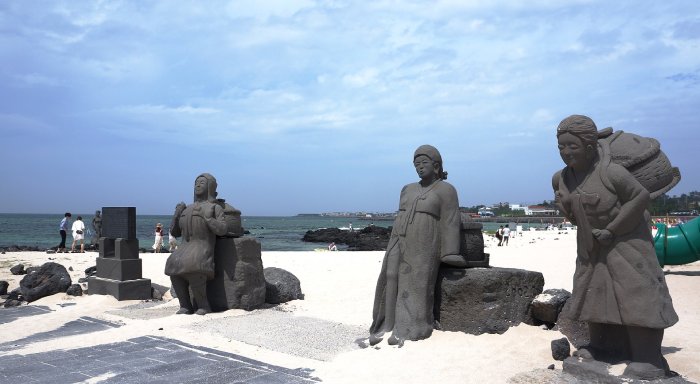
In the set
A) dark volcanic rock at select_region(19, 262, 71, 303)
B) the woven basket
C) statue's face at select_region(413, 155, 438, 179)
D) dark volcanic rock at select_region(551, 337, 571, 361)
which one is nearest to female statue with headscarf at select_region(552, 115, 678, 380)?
the woven basket

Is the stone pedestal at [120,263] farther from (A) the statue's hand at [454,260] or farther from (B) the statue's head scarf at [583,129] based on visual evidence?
(B) the statue's head scarf at [583,129]

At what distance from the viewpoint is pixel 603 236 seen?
4980 millimetres

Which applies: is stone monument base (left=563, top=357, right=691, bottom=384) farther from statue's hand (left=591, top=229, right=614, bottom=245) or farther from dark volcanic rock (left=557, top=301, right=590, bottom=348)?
statue's hand (left=591, top=229, right=614, bottom=245)

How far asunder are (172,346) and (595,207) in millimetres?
5479

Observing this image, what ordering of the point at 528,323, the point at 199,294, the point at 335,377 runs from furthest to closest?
the point at 199,294 → the point at 528,323 → the point at 335,377

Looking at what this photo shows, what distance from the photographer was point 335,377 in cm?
568

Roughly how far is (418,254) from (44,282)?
343 inches

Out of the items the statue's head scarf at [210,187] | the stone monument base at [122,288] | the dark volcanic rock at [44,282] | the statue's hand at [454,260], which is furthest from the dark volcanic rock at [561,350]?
the dark volcanic rock at [44,282]

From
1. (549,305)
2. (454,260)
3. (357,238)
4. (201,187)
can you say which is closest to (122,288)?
(201,187)

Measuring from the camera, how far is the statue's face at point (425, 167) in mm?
7223

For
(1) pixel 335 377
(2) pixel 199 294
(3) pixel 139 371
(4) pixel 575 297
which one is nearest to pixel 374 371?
(1) pixel 335 377

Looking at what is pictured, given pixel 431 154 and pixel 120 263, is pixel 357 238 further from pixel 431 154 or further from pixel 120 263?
pixel 431 154

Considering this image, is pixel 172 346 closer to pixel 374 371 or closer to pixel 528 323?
Answer: pixel 374 371

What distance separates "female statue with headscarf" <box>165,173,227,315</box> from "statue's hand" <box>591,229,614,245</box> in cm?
635
